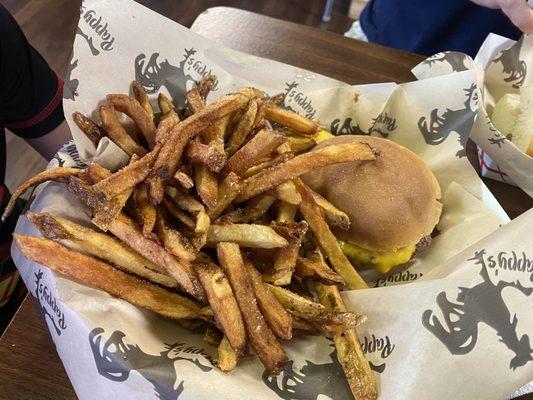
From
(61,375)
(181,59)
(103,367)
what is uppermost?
(181,59)

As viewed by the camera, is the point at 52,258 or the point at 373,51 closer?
the point at 52,258

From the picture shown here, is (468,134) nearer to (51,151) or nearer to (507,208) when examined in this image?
(507,208)

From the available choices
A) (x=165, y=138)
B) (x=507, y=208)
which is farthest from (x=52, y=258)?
(x=507, y=208)

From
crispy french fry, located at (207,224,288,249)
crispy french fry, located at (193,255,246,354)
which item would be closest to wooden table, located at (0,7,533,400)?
crispy french fry, located at (207,224,288,249)

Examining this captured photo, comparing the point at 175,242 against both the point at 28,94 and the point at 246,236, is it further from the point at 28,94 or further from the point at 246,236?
the point at 28,94

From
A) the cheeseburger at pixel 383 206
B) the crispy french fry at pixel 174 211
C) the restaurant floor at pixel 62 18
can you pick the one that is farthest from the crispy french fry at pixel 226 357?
the restaurant floor at pixel 62 18

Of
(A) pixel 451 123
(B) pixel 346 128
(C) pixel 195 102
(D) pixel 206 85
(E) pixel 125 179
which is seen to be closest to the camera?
(E) pixel 125 179

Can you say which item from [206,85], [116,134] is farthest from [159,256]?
[206,85]
